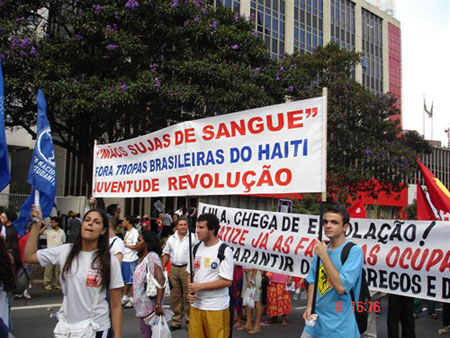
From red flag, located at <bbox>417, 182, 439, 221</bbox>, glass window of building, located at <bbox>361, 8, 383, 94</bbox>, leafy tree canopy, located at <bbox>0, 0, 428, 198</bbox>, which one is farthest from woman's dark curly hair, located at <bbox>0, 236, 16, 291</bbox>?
glass window of building, located at <bbox>361, 8, 383, 94</bbox>

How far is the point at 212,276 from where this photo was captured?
490cm

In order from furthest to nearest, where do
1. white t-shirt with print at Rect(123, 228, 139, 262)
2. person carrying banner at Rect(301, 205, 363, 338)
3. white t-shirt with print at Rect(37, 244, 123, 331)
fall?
white t-shirt with print at Rect(123, 228, 139, 262) < person carrying banner at Rect(301, 205, 363, 338) < white t-shirt with print at Rect(37, 244, 123, 331)

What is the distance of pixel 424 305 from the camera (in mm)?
11477

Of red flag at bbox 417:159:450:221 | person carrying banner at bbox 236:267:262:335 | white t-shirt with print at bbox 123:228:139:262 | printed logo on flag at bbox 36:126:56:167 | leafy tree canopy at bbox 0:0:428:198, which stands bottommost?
person carrying banner at bbox 236:267:262:335

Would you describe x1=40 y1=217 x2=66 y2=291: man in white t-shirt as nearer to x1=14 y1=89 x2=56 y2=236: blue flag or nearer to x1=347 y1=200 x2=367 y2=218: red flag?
x1=347 y1=200 x2=367 y2=218: red flag

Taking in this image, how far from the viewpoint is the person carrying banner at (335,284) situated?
3.93 metres

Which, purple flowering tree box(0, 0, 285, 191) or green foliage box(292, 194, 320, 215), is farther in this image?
green foliage box(292, 194, 320, 215)

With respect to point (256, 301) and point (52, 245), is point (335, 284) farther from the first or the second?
point (52, 245)

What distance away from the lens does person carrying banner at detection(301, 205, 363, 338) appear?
3.93 m

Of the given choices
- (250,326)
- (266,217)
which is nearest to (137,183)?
(266,217)

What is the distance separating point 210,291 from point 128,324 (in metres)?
3.96

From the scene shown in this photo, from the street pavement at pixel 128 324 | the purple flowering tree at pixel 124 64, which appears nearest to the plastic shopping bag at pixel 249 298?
the street pavement at pixel 128 324

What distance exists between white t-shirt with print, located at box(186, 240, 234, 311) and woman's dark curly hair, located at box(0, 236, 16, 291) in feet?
6.45

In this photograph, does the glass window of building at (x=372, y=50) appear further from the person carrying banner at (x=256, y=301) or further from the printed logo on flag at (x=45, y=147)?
the printed logo on flag at (x=45, y=147)
